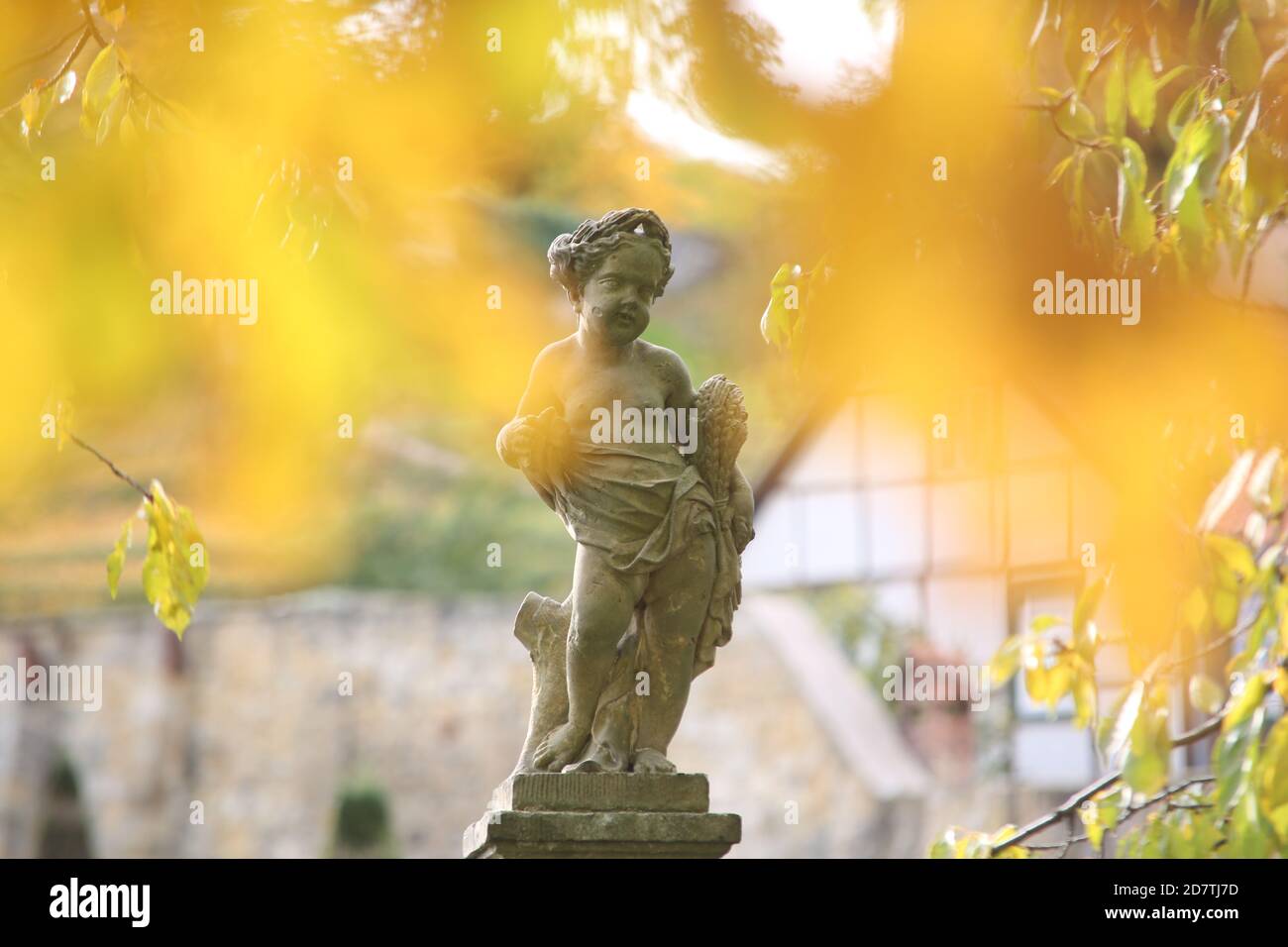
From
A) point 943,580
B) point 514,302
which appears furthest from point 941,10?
point 514,302

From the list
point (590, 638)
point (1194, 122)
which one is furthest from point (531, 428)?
point (1194, 122)

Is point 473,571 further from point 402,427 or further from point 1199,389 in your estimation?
point 1199,389

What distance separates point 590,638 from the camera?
4.82 m

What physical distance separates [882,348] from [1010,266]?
1074 mm

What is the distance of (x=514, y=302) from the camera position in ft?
69.2

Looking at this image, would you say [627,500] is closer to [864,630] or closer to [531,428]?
[531,428]

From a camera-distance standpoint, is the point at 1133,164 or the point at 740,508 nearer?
the point at 1133,164

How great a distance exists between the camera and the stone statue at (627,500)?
190 inches

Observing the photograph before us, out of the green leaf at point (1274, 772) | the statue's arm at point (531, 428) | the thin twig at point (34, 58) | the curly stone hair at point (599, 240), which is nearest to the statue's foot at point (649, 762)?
the statue's arm at point (531, 428)

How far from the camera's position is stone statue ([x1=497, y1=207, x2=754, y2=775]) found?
483cm

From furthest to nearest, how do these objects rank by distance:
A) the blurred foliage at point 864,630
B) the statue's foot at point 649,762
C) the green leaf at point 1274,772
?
the blurred foliage at point 864,630
the statue's foot at point 649,762
the green leaf at point 1274,772

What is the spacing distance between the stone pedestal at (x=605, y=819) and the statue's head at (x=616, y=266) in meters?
1.23

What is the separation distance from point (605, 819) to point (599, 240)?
1.57 m

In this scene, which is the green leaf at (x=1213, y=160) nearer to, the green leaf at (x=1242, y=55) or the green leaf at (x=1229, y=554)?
the green leaf at (x=1242, y=55)
